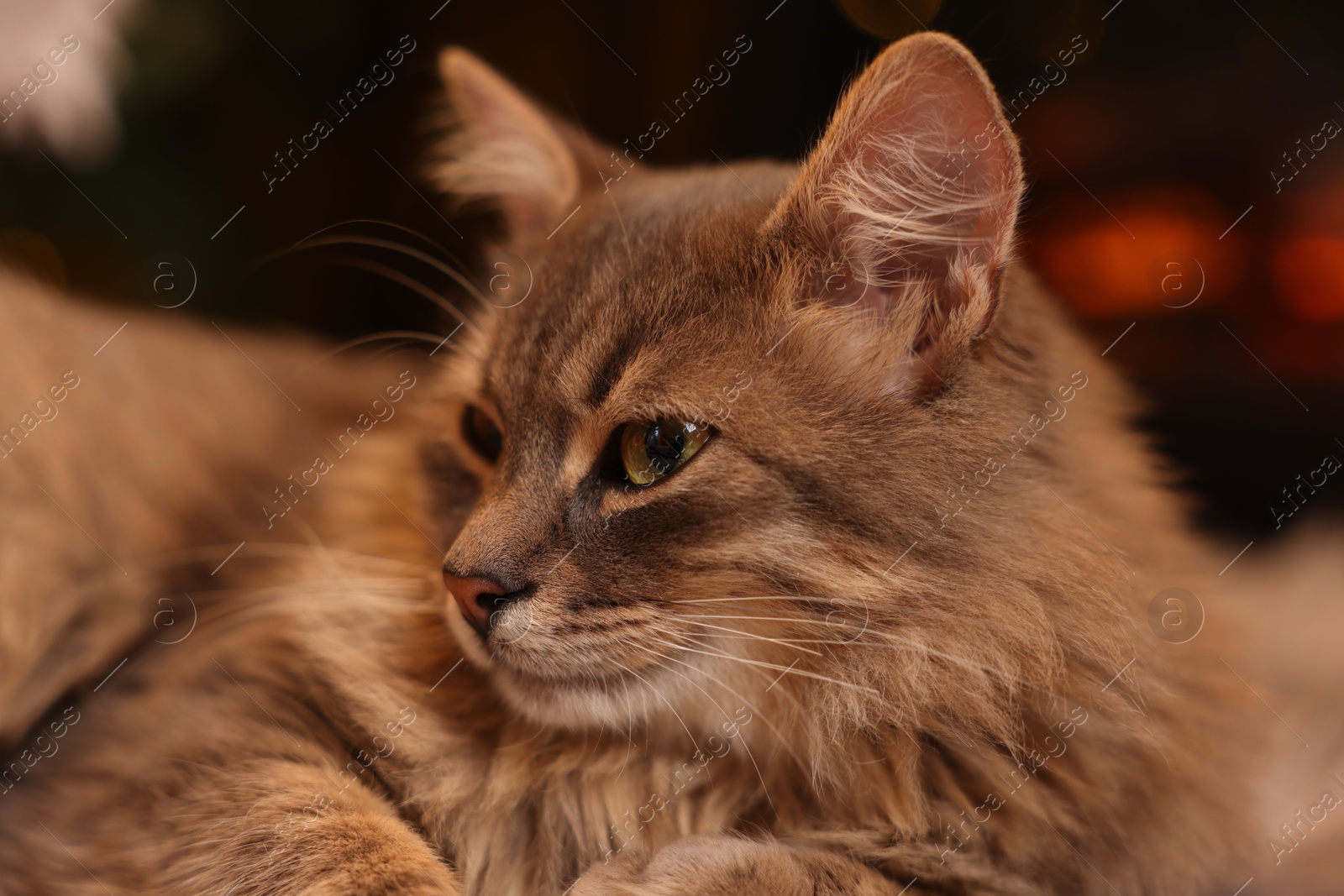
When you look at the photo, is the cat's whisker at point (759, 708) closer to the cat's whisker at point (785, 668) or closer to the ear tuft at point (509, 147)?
the cat's whisker at point (785, 668)

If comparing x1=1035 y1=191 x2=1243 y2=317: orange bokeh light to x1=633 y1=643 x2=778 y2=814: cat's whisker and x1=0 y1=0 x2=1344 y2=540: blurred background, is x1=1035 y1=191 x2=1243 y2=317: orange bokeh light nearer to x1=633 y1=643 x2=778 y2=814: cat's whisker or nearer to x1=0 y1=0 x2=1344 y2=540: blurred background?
x1=0 y1=0 x2=1344 y2=540: blurred background

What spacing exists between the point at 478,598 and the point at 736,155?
1378 millimetres

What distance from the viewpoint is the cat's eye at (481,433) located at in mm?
1112

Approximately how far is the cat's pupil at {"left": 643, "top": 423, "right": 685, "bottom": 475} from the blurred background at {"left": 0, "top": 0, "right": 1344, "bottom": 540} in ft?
3.05

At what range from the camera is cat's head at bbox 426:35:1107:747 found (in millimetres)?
852

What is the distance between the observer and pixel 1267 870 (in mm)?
1112

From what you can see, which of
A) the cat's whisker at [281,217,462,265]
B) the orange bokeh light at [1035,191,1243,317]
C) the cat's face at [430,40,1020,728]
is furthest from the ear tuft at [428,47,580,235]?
the orange bokeh light at [1035,191,1243,317]

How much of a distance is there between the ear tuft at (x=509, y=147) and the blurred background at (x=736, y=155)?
30 cm

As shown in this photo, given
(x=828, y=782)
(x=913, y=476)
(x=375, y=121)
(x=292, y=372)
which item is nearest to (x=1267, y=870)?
(x=828, y=782)

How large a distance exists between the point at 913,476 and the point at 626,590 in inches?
12.1

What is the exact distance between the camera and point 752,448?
0.87 meters

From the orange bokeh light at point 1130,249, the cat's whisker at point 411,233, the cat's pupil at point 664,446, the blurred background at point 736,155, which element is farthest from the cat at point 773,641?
the orange bokeh light at point 1130,249

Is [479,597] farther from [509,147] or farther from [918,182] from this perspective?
[509,147]

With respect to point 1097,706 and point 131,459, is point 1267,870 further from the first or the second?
point 131,459
